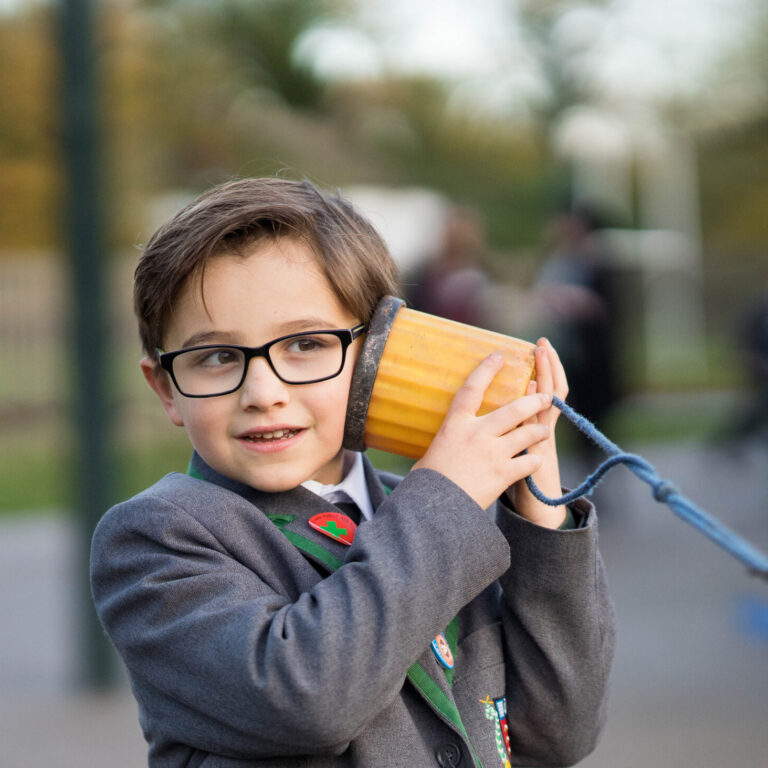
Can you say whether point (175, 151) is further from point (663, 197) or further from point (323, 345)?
point (323, 345)

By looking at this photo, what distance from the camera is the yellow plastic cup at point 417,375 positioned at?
1.65 meters

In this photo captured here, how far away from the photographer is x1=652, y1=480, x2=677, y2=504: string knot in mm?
1389

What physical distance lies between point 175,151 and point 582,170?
1022 centimetres

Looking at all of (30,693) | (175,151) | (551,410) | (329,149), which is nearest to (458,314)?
(30,693)

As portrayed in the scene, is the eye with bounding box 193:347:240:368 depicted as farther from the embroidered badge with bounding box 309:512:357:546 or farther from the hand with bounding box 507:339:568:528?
the hand with bounding box 507:339:568:528

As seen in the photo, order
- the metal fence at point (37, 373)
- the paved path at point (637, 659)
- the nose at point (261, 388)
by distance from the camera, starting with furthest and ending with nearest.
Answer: the metal fence at point (37, 373), the paved path at point (637, 659), the nose at point (261, 388)

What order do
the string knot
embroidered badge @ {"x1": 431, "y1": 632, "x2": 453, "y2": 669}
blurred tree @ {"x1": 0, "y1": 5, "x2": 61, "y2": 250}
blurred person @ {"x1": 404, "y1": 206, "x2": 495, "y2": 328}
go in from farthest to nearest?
1. blurred person @ {"x1": 404, "y1": 206, "x2": 495, "y2": 328}
2. blurred tree @ {"x1": 0, "y1": 5, "x2": 61, "y2": 250}
3. embroidered badge @ {"x1": 431, "y1": 632, "x2": 453, "y2": 669}
4. the string knot

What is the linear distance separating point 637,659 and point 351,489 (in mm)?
3567

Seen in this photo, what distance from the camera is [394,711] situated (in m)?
1.60

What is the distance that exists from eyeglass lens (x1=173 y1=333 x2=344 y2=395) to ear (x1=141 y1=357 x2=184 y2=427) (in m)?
0.13

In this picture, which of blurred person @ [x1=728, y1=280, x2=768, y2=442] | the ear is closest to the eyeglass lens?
the ear

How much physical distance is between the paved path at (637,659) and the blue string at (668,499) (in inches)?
104

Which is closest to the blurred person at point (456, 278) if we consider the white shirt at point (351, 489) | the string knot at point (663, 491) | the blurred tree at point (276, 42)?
the white shirt at point (351, 489)

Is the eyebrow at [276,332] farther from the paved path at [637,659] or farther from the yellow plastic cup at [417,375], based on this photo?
the paved path at [637,659]
